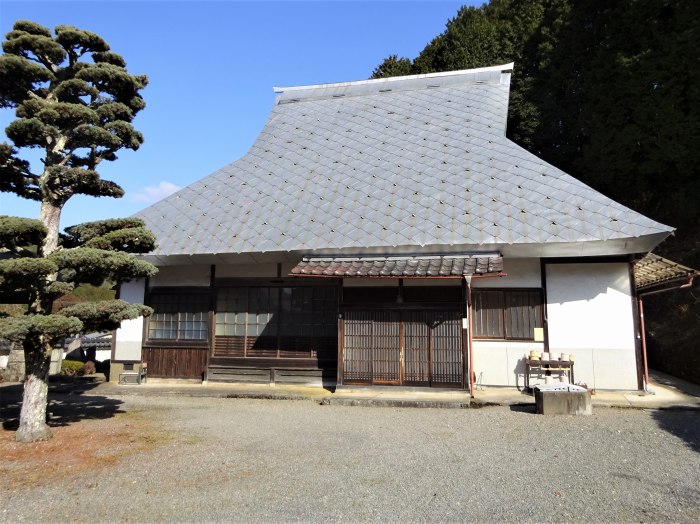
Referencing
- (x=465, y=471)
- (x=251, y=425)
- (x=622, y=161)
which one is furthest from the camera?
(x=622, y=161)

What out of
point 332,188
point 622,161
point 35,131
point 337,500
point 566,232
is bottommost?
point 337,500

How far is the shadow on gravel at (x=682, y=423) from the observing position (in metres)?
6.12

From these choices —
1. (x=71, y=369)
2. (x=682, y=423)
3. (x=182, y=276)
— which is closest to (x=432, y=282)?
(x=682, y=423)

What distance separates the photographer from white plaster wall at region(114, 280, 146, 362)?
11555 millimetres

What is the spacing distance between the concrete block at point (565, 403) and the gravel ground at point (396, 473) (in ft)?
0.67

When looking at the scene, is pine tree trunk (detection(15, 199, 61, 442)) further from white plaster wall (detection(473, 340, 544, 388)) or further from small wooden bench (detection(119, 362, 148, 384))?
white plaster wall (detection(473, 340, 544, 388))

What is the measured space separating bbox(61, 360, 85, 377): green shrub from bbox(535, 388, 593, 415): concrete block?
38.4 feet

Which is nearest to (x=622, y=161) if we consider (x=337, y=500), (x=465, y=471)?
(x=465, y=471)

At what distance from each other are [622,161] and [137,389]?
57.7ft

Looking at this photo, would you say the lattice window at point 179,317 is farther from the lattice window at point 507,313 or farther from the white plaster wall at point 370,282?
the lattice window at point 507,313

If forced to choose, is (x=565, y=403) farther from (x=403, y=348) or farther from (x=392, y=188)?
(x=392, y=188)

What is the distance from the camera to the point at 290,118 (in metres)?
15.4

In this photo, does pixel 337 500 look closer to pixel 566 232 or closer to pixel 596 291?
pixel 566 232

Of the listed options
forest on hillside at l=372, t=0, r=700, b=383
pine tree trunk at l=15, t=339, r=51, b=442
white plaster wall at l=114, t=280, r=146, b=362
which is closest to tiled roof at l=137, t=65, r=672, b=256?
white plaster wall at l=114, t=280, r=146, b=362
